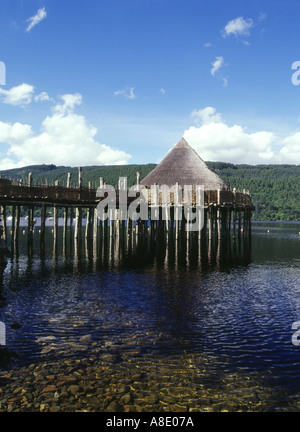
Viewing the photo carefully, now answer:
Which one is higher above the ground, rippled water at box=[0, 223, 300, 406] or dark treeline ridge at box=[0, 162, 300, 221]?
dark treeline ridge at box=[0, 162, 300, 221]

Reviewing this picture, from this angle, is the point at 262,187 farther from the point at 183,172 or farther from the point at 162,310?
the point at 162,310

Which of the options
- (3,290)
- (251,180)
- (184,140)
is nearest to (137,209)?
(184,140)

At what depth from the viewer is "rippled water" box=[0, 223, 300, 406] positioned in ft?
32.0

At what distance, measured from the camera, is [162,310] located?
44.9 ft

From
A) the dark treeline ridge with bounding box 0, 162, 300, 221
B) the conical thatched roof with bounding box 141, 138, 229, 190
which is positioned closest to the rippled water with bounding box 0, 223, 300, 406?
the conical thatched roof with bounding box 141, 138, 229, 190

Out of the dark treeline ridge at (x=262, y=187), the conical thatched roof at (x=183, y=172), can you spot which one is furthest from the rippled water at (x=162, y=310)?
the dark treeline ridge at (x=262, y=187)

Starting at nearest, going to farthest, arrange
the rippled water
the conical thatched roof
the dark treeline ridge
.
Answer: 1. the rippled water
2. the conical thatched roof
3. the dark treeline ridge

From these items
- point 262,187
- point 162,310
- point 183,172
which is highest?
point 262,187

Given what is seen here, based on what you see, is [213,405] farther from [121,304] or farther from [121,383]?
[121,304]

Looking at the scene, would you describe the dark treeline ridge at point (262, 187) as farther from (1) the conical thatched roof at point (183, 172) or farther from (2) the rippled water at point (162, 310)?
(2) the rippled water at point (162, 310)

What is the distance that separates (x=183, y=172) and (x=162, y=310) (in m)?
29.2

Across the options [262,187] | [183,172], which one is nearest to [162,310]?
[183,172]

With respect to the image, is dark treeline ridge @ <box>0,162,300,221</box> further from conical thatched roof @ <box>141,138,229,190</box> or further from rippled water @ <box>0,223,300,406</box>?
rippled water @ <box>0,223,300,406</box>

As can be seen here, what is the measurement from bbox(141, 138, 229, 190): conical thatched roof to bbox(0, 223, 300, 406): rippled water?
16826 millimetres
